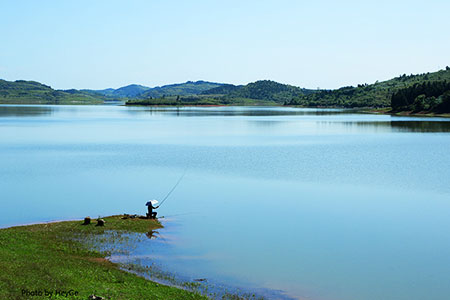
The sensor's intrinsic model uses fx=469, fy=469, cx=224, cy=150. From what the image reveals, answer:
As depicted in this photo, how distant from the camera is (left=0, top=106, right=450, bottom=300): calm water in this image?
23406 millimetres

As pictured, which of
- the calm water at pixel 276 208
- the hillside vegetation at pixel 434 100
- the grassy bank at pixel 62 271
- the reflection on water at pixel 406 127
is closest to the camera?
the grassy bank at pixel 62 271

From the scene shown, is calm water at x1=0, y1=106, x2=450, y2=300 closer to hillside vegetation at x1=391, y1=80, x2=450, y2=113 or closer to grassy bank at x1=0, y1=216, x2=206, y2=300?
grassy bank at x1=0, y1=216, x2=206, y2=300

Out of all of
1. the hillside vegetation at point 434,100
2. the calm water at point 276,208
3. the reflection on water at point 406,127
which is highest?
the hillside vegetation at point 434,100

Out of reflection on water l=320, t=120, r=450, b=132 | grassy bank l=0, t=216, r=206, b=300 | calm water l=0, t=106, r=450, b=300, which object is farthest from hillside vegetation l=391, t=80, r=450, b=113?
grassy bank l=0, t=216, r=206, b=300

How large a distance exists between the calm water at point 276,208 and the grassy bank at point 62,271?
10.5 feet

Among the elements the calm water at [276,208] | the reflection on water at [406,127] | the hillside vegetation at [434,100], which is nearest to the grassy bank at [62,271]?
the calm water at [276,208]

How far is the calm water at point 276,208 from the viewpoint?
76.8 feet

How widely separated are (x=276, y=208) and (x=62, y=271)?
777 inches

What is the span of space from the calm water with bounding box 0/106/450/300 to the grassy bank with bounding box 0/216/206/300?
3195mm

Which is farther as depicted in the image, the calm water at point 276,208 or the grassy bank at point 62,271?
the calm water at point 276,208

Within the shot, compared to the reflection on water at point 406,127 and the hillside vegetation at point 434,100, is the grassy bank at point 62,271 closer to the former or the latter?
the reflection on water at point 406,127

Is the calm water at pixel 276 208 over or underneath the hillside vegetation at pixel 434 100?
underneath

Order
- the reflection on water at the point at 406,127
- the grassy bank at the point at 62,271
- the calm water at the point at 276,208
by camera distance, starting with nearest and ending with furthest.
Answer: the grassy bank at the point at 62,271 → the calm water at the point at 276,208 → the reflection on water at the point at 406,127

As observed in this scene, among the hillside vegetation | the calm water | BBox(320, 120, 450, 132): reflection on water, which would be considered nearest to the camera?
the calm water
